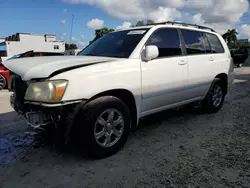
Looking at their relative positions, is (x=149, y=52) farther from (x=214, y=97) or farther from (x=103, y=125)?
(x=214, y=97)

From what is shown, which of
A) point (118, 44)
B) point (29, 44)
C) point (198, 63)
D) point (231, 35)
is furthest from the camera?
point (231, 35)

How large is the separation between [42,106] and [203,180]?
198 cm

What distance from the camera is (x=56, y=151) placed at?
3.38 metres

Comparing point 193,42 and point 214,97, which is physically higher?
point 193,42

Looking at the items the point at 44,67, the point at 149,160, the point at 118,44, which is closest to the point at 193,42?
the point at 118,44

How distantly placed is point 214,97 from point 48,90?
3.82 m

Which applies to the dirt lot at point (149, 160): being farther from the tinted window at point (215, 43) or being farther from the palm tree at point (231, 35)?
the palm tree at point (231, 35)

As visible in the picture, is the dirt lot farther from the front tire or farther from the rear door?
the rear door

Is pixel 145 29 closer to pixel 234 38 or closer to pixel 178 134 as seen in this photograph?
pixel 178 134

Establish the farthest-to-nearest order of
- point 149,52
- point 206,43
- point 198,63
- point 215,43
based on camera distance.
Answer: point 215,43, point 206,43, point 198,63, point 149,52

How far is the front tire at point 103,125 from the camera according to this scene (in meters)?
2.85

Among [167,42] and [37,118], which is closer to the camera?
[37,118]

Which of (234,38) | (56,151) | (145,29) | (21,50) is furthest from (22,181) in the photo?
(234,38)

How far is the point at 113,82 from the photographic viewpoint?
9.99 ft
